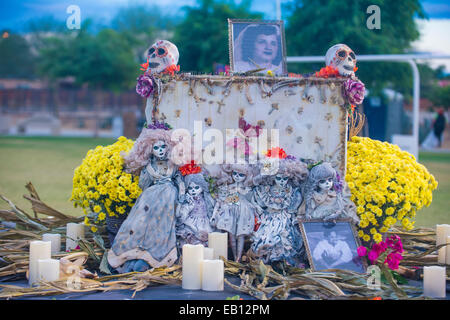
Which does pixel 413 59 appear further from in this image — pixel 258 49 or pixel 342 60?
pixel 342 60

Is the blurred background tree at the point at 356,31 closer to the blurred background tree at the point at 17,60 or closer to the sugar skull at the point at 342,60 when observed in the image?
the sugar skull at the point at 342,60

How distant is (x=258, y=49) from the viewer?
5.88 m

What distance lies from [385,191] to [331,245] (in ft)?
2.32

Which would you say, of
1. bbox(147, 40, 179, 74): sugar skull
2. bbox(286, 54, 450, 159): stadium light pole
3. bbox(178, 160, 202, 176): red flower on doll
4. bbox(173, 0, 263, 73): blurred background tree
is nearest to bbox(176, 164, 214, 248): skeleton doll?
bbox(178, 160, 202, 176): red flower on doll

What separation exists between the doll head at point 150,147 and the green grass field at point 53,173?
2795 mm

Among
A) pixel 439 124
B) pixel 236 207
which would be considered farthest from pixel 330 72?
pixel 439 124

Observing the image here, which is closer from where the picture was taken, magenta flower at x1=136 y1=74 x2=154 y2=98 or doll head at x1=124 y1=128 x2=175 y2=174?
doll head at x1=124 y1=128 x2=175 y2=174

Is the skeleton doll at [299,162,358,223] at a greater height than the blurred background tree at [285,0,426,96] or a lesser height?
lesser

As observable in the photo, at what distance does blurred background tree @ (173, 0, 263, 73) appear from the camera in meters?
21.6

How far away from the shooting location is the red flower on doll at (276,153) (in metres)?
5.11

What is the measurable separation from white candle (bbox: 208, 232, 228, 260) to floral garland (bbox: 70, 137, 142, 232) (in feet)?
2.81

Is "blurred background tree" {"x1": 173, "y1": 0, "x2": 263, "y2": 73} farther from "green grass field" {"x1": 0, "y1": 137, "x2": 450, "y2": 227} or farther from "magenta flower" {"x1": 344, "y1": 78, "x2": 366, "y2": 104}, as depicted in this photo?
"magenta flower" {"x1": 344, "y1": 78, "x2": 366, "y2": 104}

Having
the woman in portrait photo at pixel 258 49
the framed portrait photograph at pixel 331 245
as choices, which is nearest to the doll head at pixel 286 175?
the framed portrait photograph at pixel 331 245

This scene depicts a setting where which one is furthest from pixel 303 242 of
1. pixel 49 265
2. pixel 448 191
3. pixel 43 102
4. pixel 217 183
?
pixel 43 102
